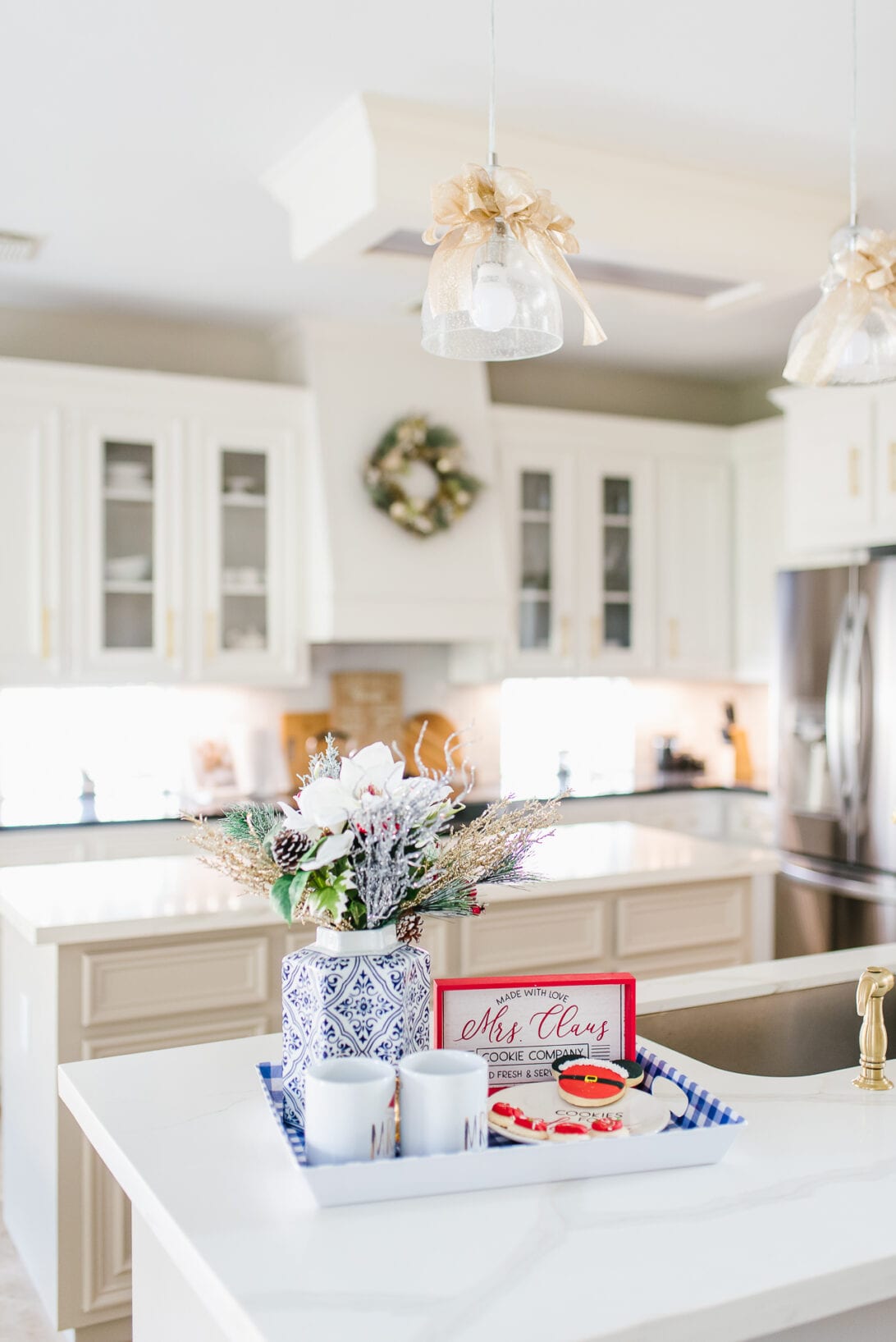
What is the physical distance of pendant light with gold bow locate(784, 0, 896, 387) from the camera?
170 cm

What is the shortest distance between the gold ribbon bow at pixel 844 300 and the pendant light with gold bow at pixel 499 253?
0.42 metres

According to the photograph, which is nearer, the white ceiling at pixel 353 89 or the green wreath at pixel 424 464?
the white ceiling at pixel 353 89

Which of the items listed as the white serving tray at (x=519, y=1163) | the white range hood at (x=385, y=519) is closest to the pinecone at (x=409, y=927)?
the white serving tray at (x=519, y=1163)

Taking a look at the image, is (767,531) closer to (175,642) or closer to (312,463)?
(312,463)

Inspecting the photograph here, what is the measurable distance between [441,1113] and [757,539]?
451cm

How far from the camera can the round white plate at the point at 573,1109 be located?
1.28 meters

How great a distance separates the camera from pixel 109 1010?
92.7 inches

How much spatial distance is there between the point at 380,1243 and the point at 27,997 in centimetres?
167

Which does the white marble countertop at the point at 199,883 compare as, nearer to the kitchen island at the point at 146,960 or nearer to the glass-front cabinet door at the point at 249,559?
the kitchen island at the point at 146,960

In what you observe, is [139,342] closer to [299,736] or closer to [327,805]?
[299,736]

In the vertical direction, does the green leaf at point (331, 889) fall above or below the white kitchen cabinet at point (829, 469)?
below

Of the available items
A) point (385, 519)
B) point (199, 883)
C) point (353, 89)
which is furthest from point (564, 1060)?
point (385, 519)

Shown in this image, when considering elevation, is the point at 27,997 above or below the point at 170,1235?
below

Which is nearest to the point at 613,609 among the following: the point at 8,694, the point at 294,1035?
the point at 8,694
